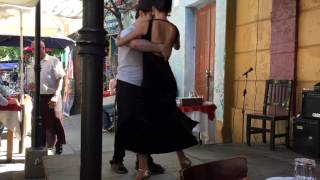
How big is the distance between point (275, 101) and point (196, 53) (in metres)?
3.71

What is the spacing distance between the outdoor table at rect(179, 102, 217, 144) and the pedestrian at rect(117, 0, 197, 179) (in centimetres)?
379

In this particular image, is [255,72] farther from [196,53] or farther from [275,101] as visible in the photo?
[196,53]

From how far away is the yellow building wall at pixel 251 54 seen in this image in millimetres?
8203

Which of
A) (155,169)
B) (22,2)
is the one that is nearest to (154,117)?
(155,169)

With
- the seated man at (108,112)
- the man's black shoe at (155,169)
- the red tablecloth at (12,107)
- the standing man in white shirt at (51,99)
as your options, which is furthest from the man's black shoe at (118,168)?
the seated man at (108,112)

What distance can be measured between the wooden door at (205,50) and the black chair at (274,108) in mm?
2436

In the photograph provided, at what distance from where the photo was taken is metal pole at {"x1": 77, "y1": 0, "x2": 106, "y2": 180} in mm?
2049

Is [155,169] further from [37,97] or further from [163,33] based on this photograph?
[37,97]

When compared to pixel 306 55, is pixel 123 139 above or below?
below

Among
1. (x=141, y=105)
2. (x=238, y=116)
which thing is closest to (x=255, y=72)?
(x=238, y=116)

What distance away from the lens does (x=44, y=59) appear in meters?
8.01

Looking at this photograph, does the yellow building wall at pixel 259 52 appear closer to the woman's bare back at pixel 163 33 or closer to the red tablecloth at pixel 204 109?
the red tablecloth at pixel 204 109

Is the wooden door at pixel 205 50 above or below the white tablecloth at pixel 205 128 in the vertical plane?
above

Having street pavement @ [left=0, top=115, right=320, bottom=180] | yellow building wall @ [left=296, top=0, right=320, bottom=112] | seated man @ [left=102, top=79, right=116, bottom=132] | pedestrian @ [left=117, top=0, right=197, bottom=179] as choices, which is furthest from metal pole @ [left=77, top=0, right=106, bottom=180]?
seated man @ [left=102, top=79, right=116, bottom=132]
